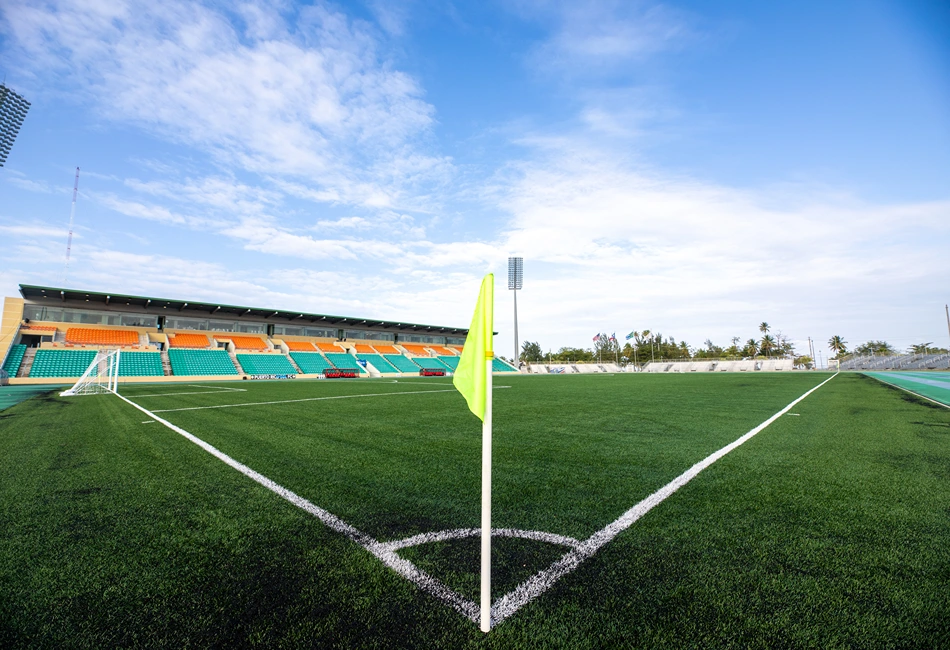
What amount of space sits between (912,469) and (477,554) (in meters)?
4.71

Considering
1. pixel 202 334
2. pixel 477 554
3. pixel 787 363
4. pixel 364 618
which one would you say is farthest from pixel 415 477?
pixel 787 363

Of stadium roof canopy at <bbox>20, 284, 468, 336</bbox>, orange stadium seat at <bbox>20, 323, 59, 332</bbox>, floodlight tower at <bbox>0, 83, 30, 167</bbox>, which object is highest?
floodlight tower at <bbox>0, 83, 30, 167</bbox>

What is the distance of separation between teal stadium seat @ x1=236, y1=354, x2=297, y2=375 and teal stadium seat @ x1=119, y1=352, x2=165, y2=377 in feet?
19.7

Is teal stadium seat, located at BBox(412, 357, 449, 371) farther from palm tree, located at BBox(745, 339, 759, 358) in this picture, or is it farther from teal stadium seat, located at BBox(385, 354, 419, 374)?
palm tree, located at BBox(745, 339, 759, 358)

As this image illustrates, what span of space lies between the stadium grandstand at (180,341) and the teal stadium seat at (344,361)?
99 millimetres

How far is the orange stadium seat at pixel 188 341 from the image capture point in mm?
36053

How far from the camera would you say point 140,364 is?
30641mm

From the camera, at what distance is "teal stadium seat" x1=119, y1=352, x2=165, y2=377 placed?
29234mm

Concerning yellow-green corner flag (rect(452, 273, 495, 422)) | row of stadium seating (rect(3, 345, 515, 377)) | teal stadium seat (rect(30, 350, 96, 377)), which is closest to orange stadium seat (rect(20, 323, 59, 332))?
row of stadium seating (rect(3, 345, 515, 377))

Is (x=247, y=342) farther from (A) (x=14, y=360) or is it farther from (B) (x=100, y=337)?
(A) (x=14, y=360)

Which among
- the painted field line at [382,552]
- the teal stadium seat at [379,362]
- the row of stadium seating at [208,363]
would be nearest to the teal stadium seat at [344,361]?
the row of stadium seating at [208,363]

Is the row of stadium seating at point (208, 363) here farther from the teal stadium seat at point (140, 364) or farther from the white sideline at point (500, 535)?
the white sideline at point (500, 535)

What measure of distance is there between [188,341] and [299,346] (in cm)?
966

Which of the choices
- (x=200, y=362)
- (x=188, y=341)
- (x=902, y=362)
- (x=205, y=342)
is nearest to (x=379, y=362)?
(x=205, y=342)
